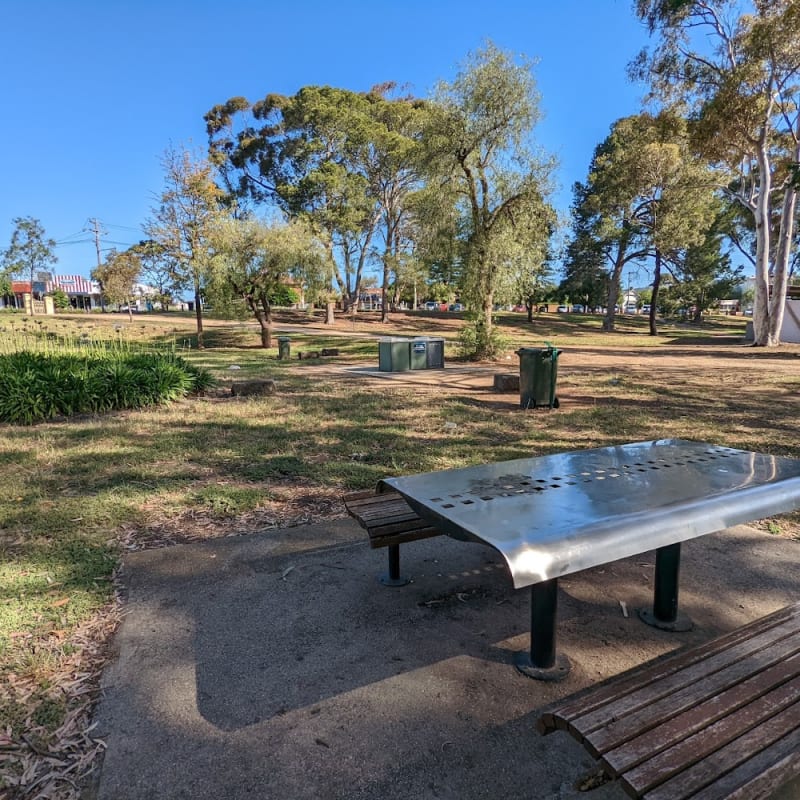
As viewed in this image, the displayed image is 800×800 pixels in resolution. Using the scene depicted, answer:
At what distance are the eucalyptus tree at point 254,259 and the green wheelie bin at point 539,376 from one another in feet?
46.4

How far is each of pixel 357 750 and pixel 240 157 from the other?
43.2 metres

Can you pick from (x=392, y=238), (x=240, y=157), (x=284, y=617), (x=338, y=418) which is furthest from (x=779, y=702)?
(x=240, y=157)

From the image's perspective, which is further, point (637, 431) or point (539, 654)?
point (637, 431)

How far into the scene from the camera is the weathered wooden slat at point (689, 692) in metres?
1.37

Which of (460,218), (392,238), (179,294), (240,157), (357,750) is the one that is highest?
(240,157)

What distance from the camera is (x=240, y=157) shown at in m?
39.4

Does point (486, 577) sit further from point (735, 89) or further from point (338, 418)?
point (735, 89)

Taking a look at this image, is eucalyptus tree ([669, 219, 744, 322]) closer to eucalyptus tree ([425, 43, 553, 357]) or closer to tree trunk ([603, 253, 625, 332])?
tree trunk ([603, 253, 625, 332])

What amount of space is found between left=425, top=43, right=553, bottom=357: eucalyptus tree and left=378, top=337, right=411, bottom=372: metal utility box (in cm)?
291

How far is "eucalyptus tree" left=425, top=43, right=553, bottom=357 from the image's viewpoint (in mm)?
14422

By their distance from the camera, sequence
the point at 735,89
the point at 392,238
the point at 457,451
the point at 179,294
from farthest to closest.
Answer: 1. the point at 392,238
2. the point at 179,294
3. the point at 735,89
4. the point at 457,451

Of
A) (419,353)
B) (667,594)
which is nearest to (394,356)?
(419,353)

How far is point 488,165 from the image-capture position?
1518cm

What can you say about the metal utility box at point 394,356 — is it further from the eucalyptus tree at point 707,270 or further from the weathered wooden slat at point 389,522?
the eucalyptus tree at point 707,270
